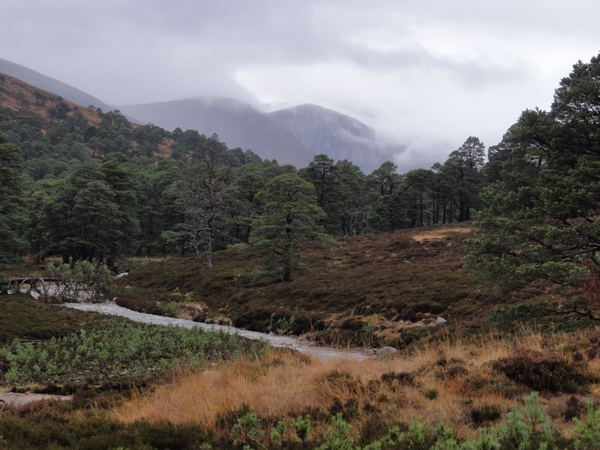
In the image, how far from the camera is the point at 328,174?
64.0 m

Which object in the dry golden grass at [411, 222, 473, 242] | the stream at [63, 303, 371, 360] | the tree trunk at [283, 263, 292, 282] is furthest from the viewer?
the dry golden grass at [411, 222, 473, 242]

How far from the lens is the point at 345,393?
6.48 m

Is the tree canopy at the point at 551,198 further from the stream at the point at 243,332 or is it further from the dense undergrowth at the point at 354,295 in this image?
the stream at the point at 243,332

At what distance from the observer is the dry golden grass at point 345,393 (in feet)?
18.3

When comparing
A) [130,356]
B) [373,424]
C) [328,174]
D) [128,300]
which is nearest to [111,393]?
[130,356]

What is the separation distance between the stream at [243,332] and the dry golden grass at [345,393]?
10.4 feet

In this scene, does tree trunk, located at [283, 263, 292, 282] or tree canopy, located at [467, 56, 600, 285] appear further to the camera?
tree trunk, located at [283, 263, 292, 282]

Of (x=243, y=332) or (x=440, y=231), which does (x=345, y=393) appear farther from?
(x=440, y=231)

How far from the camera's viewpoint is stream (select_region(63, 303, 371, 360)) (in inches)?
602

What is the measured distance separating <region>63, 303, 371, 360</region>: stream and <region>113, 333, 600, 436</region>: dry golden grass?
3167 mm

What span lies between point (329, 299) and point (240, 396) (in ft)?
60.0

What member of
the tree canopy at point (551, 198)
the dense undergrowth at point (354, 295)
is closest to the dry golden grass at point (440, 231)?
the dense undergrowth at point (354, 295)

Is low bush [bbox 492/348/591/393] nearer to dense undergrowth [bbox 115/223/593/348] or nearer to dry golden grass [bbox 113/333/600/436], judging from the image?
dry golden grass [bbox 113/333/600/436]

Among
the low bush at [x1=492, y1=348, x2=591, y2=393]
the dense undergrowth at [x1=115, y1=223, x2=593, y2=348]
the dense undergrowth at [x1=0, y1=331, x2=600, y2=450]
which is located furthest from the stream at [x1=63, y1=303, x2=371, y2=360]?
the low bush at [x1=492, y1=348, x2=591, y2=393]
